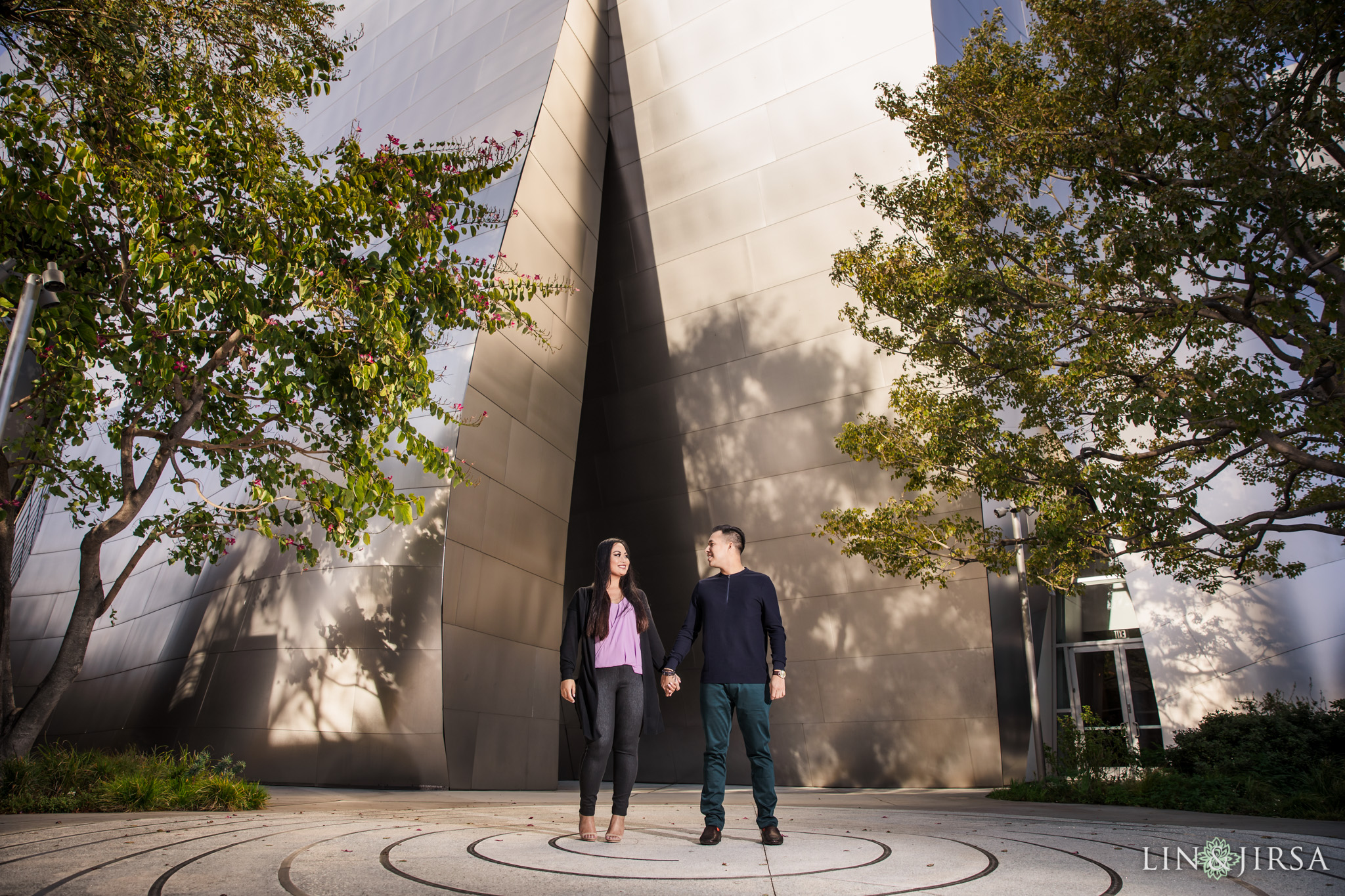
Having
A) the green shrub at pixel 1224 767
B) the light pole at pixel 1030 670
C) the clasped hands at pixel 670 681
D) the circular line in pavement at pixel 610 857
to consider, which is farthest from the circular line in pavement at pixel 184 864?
the light pole at pixel 1030 670

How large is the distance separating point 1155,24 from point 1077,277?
7.81ft

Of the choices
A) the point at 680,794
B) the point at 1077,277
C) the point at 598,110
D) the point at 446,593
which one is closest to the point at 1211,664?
the point at 1077,277

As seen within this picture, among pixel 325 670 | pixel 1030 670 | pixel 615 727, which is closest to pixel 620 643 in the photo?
pixel 615 727

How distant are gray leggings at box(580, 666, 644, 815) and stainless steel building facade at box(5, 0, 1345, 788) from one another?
619cm

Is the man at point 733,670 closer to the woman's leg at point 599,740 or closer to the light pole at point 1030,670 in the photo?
the woman's leg at point 599,740

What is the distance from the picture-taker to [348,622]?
10.4 metres

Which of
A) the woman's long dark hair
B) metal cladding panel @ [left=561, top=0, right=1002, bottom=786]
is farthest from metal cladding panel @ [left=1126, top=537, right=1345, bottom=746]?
the woman's long dark hair

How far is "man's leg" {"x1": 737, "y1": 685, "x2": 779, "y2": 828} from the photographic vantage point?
169 inches

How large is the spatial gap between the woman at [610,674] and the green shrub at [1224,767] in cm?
624

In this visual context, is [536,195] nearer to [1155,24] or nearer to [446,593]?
[446,593]

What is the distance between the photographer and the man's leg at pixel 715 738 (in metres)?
4.33

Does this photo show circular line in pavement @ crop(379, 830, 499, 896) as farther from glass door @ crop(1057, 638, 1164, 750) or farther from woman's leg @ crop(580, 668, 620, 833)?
glass door @ crop(1057, 638, 1164, 750)

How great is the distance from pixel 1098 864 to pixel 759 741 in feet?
5.56

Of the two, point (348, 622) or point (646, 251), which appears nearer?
point (348, 622)
